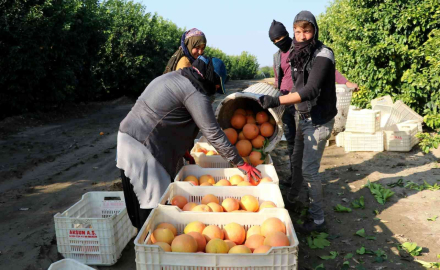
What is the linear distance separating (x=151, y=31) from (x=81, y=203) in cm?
1768

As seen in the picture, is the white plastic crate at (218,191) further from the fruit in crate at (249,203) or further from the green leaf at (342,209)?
the green leaf at (342,209)

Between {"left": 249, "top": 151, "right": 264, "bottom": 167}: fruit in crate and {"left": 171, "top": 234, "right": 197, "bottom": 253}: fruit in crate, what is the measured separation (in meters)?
1.76

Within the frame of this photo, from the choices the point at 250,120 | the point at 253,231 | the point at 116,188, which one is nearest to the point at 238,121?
the point at 250,120

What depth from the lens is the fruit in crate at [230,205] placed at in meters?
2.62

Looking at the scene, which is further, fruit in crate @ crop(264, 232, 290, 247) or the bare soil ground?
the bare soil ground

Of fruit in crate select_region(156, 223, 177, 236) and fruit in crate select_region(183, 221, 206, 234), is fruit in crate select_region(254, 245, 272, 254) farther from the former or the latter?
fruit in crate select_region(156, 223, 177, 236)

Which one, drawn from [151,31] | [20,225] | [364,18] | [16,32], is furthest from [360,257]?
[151,31]

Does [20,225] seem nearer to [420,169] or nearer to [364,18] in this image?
[420,169]

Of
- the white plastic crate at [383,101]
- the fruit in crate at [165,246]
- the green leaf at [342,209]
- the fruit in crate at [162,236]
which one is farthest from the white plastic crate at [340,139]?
the fruit in crate at [165,246]

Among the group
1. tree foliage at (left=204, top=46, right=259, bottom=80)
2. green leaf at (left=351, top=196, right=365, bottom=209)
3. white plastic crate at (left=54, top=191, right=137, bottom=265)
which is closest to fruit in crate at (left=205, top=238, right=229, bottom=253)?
white plastic crate at (left=54, top=191, right=137, bottom=265)

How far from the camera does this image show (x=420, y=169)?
591 centimetres

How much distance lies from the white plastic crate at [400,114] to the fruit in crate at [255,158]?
532cm

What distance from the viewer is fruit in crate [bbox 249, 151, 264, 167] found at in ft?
12.1

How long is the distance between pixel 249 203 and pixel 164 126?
36.2 inches
